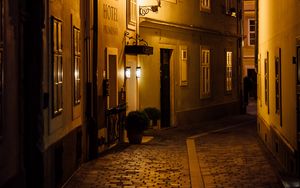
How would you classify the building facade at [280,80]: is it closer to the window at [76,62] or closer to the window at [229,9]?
the window at [76,62]

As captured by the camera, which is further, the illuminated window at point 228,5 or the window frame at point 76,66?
the illuminated window at point 228,5

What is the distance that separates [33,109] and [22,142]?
67cm

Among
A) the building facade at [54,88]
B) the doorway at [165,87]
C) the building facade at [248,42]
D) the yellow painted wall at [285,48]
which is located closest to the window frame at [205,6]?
the doorway at [165,87]

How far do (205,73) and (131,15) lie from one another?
8.12 meters

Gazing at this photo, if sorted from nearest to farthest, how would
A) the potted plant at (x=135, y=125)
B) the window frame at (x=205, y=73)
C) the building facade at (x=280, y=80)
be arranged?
the building facade at (x=280, y=80)
the potted plant at (x=135, y=125)
the window frame at (x=205, y=73)

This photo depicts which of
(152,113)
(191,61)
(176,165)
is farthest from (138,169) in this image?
(191,61)

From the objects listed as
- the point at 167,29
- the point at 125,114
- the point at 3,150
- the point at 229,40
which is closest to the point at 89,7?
the point at 125,114

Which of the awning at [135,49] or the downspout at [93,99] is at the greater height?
the awning at [135,49]

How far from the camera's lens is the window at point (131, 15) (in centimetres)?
1861

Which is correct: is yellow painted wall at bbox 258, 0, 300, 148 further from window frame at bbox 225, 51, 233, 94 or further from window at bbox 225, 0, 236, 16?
window at bbox 225, 0, 236, 16

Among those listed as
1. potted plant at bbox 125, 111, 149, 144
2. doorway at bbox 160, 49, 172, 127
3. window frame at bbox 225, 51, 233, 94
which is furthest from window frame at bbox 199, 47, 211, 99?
potted plant at bbox 125, 111, 149, 144

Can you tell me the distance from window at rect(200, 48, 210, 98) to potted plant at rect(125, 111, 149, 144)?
874 centimetres

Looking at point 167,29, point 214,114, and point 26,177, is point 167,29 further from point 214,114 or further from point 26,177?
point 26,177

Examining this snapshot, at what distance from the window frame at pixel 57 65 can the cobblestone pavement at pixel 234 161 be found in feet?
9.89
